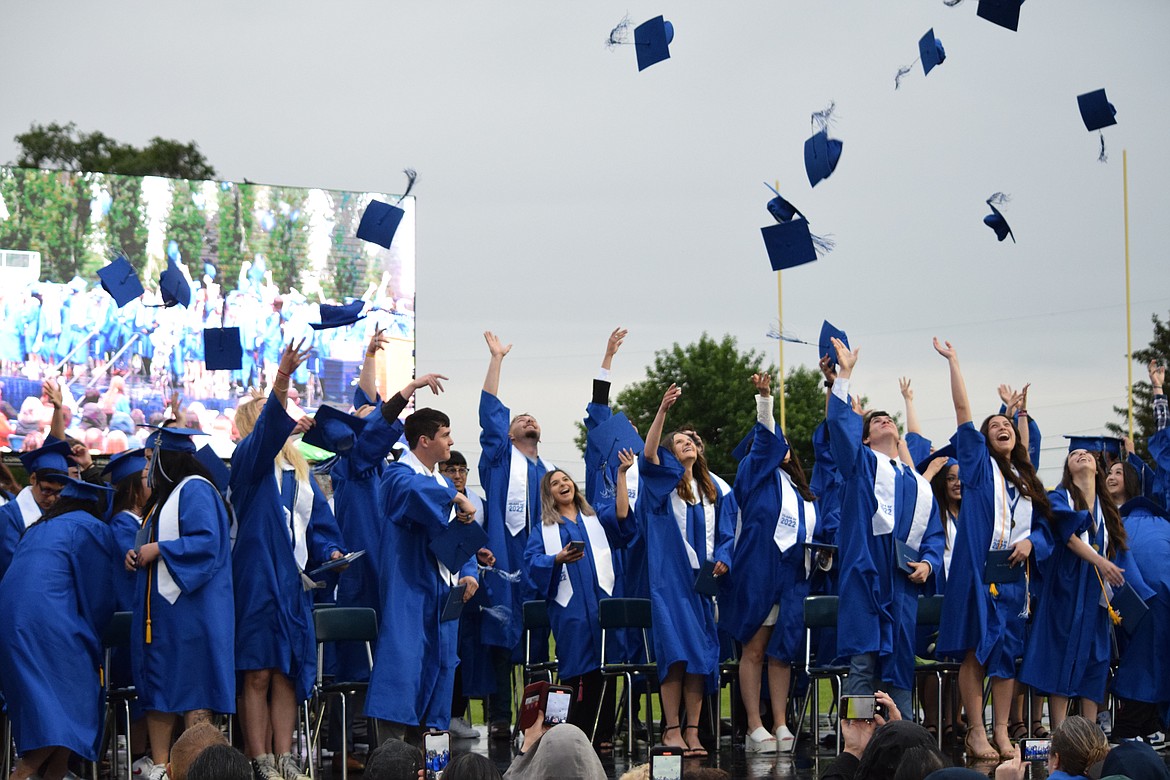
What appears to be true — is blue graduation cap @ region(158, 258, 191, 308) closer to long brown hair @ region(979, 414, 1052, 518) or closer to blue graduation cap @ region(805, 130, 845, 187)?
blue graduation cap @ region(805, 130, 845, 187)

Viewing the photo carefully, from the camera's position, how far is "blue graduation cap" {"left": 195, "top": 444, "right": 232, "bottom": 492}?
7.11 m

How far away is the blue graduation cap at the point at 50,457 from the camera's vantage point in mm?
7121

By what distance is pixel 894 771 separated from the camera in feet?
12.7

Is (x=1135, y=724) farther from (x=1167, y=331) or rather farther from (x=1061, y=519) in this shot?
(x=1167, y=331)

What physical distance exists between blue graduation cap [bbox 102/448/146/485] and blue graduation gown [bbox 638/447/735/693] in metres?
2.70

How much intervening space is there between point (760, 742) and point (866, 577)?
125 centimetres

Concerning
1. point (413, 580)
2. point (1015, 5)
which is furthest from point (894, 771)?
point (1015, 5)

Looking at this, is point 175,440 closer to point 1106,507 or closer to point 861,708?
point 861,708

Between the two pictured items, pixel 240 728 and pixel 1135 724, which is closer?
pixel 240 728

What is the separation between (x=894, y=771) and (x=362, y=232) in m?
6.60

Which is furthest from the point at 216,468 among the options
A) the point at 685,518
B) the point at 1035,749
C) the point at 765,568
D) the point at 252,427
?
the point at 1035,749

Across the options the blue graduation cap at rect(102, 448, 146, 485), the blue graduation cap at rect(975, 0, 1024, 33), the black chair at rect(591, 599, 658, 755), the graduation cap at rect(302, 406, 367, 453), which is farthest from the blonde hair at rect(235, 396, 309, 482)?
the blue graduation cap at rect(975, 0, 1024, 33)

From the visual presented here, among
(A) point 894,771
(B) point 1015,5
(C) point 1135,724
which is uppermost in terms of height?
(B) point 1015,5

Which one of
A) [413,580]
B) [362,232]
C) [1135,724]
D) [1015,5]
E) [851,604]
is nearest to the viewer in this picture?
[413,580]
